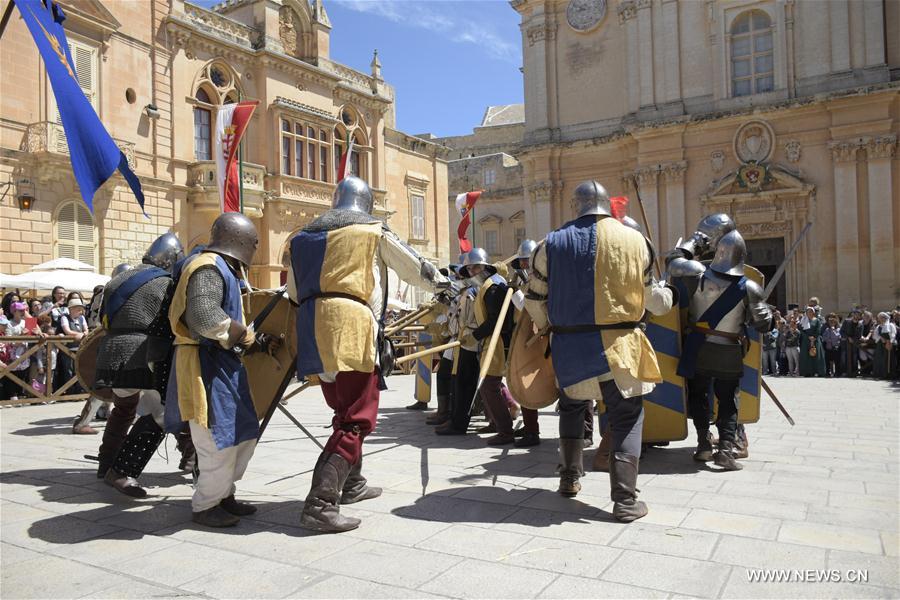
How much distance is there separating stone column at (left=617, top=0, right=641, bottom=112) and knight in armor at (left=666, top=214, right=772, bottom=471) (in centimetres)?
2057

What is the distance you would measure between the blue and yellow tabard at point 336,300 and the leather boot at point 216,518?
93 cm

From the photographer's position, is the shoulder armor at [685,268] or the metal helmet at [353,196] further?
the shoulder armor at [685,268]

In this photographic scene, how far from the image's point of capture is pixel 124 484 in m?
4.59

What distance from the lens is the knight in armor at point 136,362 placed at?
4.69m

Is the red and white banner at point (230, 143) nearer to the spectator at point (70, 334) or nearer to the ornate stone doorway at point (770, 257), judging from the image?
the spectator at point (70, 334)

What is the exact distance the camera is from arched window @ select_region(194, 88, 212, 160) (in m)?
21.2

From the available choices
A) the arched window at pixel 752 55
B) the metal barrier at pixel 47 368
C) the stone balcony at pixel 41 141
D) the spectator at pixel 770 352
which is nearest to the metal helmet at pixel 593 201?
the metal barrier at pixel 47 368

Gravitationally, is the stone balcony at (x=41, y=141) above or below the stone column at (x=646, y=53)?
below

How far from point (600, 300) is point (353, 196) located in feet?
5.49

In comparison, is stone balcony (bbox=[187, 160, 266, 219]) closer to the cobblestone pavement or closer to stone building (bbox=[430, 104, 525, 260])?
the cobblestone pavement

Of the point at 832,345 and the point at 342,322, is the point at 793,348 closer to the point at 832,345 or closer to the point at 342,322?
the point at 832,345

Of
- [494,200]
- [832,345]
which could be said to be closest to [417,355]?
[832,345]

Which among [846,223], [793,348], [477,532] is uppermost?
[846,223]

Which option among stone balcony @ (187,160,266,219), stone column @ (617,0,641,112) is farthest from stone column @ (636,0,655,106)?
stone balcony @ (187,160,266,219)
